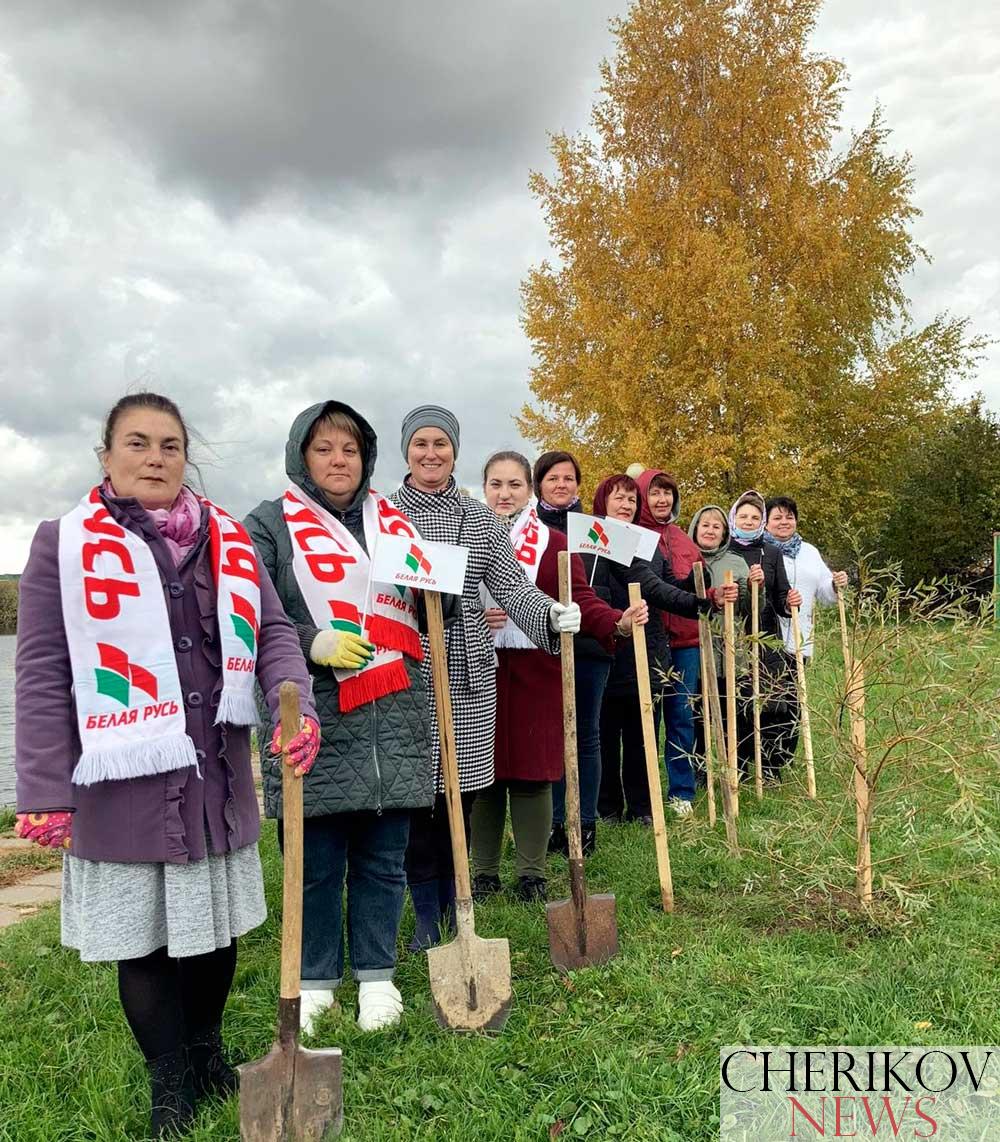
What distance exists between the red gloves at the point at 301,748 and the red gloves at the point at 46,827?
20.2 inches

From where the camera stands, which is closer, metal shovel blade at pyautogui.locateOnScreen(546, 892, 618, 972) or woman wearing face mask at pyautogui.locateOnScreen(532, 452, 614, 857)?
metal shovel blade at pyautogui.locateOnScreen(546, 892, 618, 972)

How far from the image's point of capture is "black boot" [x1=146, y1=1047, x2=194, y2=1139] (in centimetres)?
235

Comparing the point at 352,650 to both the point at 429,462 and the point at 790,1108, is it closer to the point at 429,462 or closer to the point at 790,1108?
the point at 429,462

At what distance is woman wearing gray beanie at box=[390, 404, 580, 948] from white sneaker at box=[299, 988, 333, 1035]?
24.6 inches

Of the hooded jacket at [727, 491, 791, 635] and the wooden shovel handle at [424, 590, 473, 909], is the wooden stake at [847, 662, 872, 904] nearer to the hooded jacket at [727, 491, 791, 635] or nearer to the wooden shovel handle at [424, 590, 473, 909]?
the wooden shovel handle at [424, 590, 473, 909]

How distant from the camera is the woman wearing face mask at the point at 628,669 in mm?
4965

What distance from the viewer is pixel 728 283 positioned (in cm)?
1369

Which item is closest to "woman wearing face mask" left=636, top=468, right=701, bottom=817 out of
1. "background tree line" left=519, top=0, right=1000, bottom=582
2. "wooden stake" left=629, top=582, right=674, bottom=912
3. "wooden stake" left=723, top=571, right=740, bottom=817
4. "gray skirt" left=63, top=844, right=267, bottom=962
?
"wooden stake" left=723, top=571, right=740, bottom=817

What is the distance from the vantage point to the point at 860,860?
3.52 metres

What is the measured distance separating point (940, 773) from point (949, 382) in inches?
637

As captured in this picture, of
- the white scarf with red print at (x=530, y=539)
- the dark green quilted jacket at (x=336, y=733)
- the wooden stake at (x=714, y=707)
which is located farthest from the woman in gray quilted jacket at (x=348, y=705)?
the wooden stake at (x=714, y=707)

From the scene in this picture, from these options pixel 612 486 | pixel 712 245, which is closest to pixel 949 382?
pixel 712 245

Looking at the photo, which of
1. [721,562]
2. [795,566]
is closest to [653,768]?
[721,562]

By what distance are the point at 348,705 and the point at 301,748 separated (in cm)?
54
